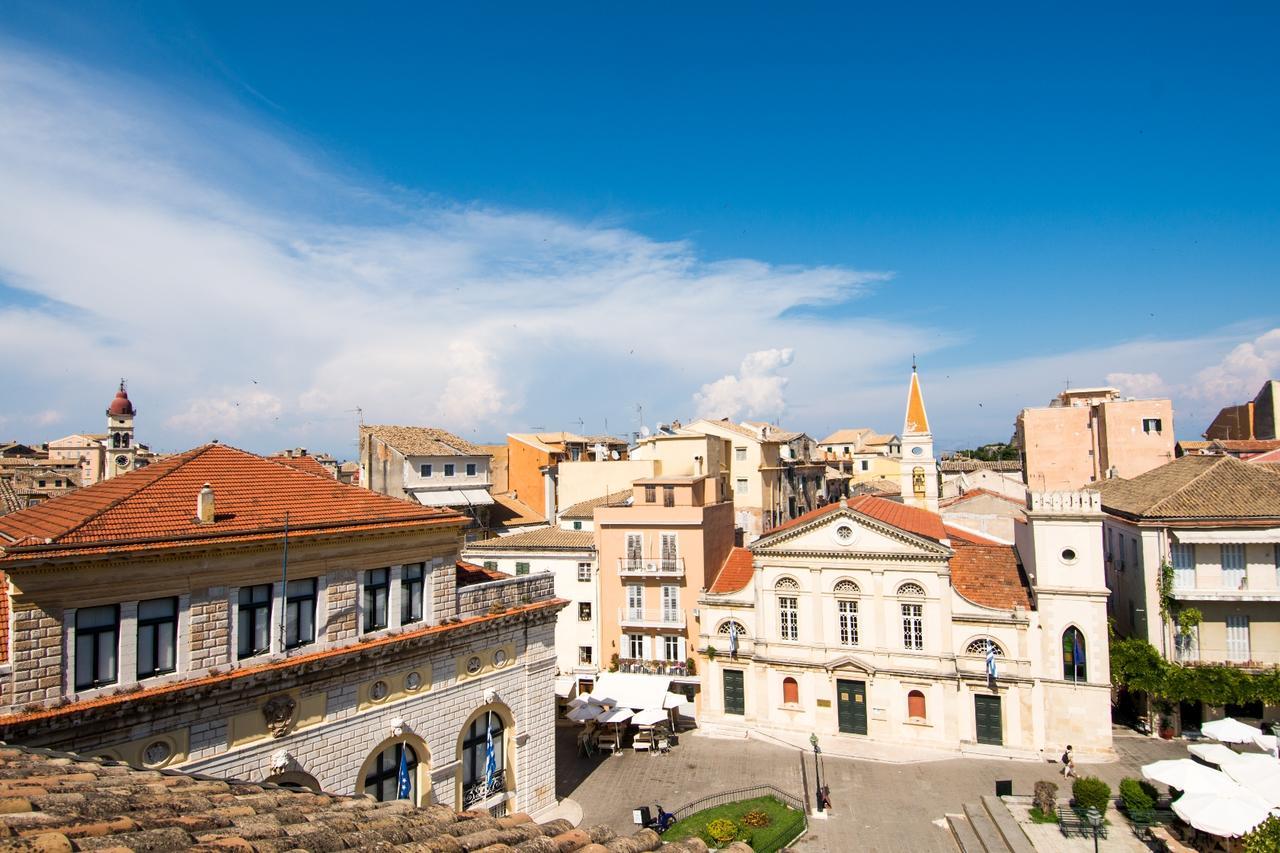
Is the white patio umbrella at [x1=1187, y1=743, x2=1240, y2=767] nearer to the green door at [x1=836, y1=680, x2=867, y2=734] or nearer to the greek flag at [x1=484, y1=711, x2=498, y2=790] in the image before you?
the green door at [x1=836, y1=680, x2=867, y2=734]

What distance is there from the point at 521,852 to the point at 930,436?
48344 mm

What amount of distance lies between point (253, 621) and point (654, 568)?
2209 centimetres

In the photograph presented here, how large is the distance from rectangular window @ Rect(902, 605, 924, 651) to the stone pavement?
4.68 metres

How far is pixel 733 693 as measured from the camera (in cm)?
3381

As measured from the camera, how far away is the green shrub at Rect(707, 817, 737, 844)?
852 inches

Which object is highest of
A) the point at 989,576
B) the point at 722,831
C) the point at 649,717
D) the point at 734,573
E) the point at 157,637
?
the point at 157,637

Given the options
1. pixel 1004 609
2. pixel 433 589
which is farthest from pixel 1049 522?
pixel 433 589

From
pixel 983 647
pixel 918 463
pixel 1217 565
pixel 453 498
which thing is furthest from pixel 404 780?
pixel 918 463

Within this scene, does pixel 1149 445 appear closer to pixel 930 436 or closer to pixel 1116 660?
pixel 930 436

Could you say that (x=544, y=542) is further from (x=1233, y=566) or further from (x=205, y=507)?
(x=1233, y=566)

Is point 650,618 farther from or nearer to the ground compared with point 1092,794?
farther from the ground

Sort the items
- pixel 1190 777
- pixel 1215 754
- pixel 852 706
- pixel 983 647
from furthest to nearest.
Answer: pixel 852 706
pixel 983 647
pixel 1215 754
pixel 1190 777

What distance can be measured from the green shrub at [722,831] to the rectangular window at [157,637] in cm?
1560

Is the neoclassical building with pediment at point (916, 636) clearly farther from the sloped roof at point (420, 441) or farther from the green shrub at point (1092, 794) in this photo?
the sloped roof at point (420, 441)
